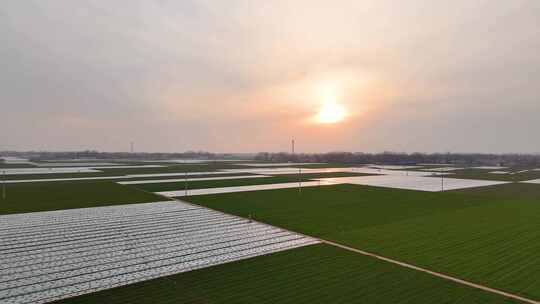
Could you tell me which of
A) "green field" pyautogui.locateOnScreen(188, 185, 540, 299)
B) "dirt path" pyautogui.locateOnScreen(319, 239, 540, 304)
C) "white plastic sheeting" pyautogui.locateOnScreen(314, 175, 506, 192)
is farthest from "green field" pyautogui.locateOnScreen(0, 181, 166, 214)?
"white plastic sheeting" pyautogui.locateOnScreen(314, 175, 506, 192)

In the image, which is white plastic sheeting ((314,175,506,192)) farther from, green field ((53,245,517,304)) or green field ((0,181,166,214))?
green field ((53,245,517,304))

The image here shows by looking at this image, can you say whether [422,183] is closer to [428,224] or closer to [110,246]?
[428,224]

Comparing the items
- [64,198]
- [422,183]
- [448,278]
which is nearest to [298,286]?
[448,278]

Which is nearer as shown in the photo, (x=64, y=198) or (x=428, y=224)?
(x=428, y=224)

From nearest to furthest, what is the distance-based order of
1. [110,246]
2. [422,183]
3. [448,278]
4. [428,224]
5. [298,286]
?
[298,286]
[448,278]
[110,246]
[428,224]
[422,183]

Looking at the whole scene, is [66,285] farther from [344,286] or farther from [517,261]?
[517,261]

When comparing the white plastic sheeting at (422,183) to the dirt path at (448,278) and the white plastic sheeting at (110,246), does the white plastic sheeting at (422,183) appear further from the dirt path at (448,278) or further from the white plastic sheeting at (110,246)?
the dirt path at (448,278)
